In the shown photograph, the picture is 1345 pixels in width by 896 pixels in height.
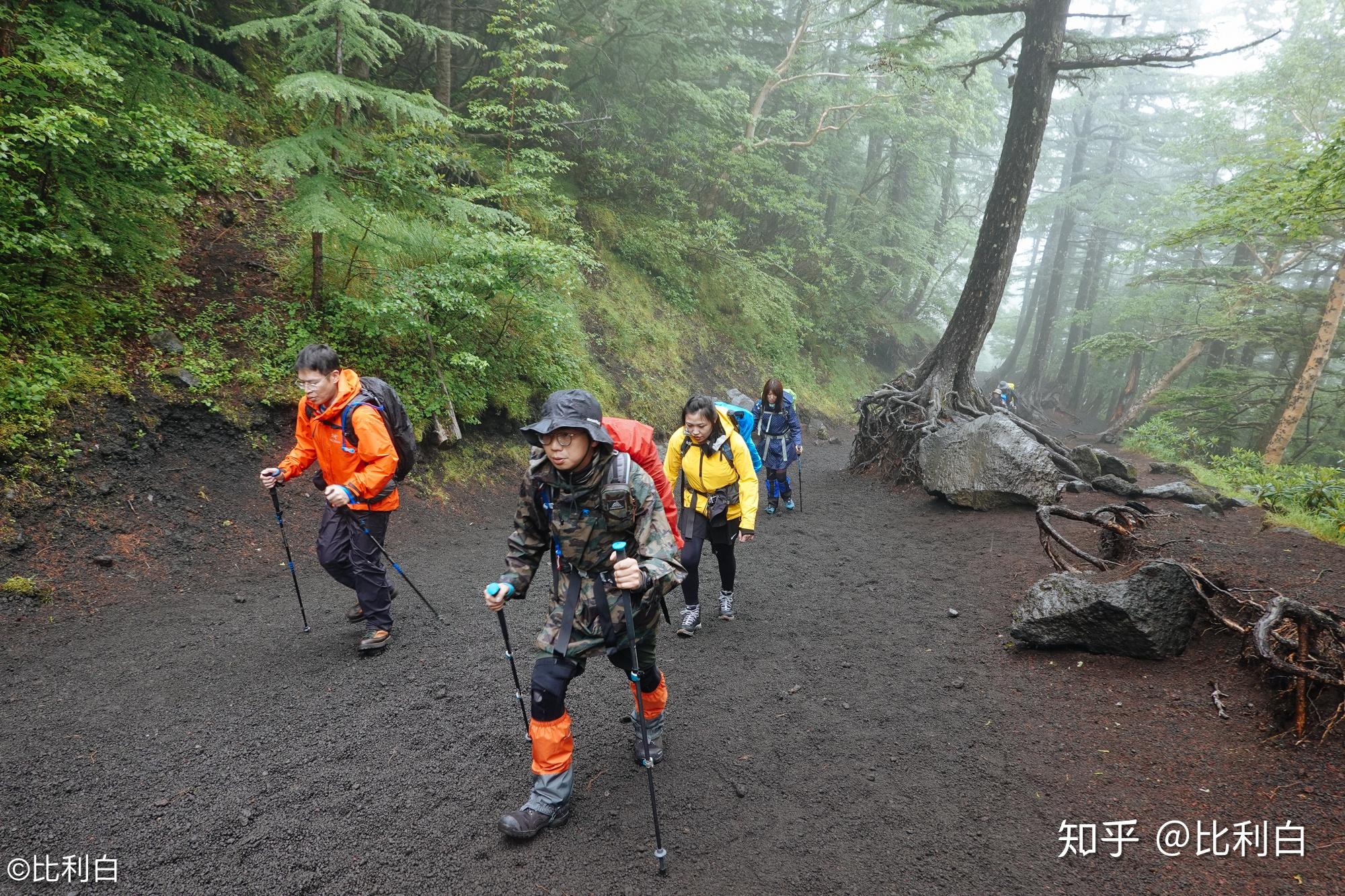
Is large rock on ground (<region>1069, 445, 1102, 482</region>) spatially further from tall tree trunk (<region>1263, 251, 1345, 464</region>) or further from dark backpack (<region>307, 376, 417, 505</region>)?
dark backpack (<region>307, 376, 417, 505</region>)

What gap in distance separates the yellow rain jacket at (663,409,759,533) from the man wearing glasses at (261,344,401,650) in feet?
7.67

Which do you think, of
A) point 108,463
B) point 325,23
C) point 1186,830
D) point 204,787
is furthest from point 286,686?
point 325,23

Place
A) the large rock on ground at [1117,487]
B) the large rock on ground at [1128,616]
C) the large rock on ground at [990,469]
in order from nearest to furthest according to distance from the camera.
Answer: the large rock on ground at [1128,616]
the large rock on ground at [1117,487]
the large rock on ground at [990,469]

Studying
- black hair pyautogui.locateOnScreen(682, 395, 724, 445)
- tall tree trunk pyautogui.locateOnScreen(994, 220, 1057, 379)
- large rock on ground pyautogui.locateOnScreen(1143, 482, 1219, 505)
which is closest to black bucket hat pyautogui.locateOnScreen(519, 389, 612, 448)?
black hair pyautogui.locateOnScreen(682, 395, 724, 445)

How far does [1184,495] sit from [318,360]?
10423 millimetres

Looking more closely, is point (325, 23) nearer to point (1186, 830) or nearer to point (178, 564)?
point (178, 564)

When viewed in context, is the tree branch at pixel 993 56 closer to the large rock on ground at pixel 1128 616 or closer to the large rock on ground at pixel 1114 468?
the large rock on ground at pixel 1114 468

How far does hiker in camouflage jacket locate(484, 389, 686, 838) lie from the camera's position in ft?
9.66

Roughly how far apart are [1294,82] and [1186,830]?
2094cm

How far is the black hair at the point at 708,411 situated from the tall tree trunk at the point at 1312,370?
1456 centimetres

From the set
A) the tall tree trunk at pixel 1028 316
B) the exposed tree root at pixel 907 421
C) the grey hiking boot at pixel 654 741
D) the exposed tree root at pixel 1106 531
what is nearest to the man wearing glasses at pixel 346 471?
the grey hiking boot at pixel 654 741

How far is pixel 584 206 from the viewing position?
1473 cm

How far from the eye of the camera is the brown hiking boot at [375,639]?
484 cm

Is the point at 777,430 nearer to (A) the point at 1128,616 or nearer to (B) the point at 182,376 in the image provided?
(A) the point at 1128,616
